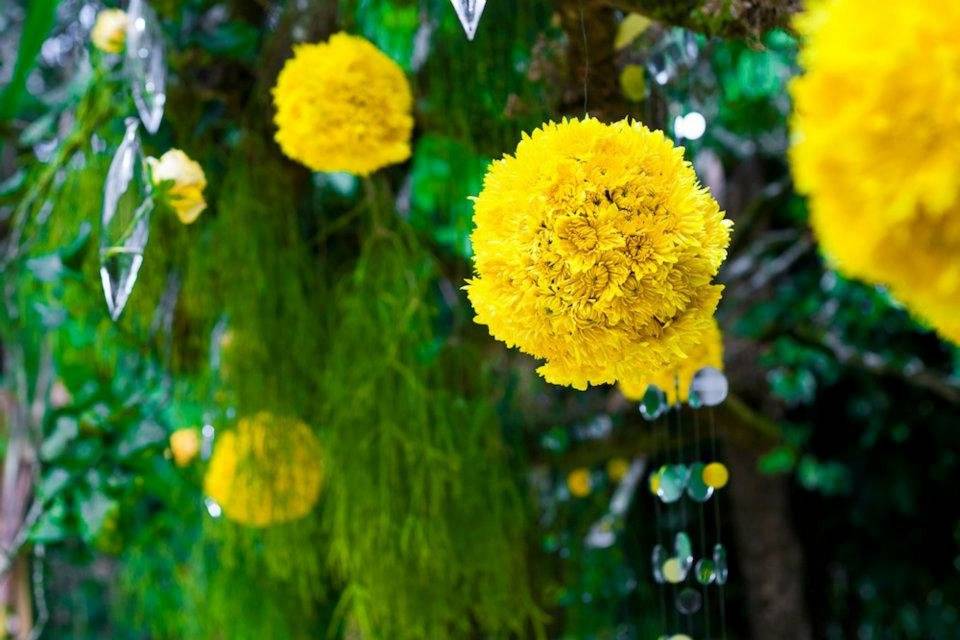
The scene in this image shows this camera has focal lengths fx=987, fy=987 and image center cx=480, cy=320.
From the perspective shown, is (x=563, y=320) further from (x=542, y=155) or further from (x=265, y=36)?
(x=265, y=36)

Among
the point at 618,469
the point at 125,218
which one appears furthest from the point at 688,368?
the point at 618,469

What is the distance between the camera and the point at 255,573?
931 mm

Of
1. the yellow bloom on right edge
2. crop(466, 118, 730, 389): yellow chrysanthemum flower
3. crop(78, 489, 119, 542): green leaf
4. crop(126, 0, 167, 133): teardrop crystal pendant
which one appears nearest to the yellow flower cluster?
crop(78, 489, 119, 542): green leaf

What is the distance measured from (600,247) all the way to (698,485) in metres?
0.26

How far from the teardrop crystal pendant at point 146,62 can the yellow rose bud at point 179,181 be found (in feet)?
0.18

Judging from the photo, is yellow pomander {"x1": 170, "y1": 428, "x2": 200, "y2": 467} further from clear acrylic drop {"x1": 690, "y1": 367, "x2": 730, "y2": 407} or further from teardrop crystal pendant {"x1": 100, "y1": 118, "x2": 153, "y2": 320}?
clear acrylic drop {"x1": 690, "y1": 367, "x2": 730, "y2": 407}

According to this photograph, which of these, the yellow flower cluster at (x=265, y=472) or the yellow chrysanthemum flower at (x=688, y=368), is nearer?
the yellow chrysanthemum flower at (x=688, y=368)

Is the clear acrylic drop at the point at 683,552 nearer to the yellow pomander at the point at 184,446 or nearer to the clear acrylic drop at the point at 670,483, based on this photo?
the clear acrylic drop at the point at 670,483

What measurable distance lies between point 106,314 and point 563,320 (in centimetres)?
54

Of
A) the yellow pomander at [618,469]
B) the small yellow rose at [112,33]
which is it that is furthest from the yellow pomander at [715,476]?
the yellow pomander at [618,469]

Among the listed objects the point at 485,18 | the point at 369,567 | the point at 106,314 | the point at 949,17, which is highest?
the point at 485,18

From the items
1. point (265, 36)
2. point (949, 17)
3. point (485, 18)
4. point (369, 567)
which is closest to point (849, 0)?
point (949, 17)

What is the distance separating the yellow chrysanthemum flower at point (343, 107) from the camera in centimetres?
62

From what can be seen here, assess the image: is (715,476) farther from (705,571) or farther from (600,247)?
(600,247)
